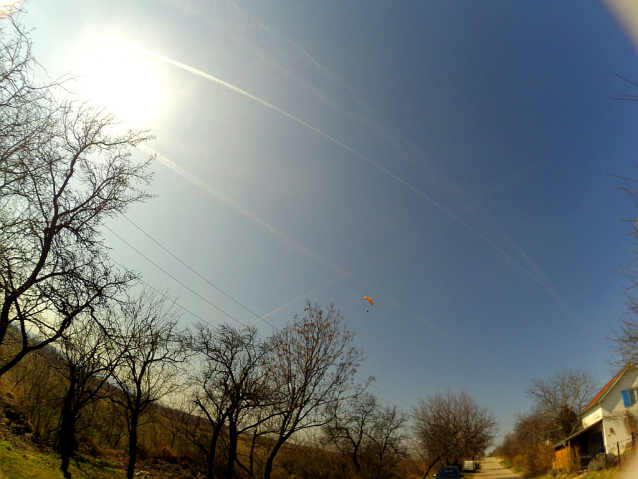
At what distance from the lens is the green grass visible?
9789 millimetres

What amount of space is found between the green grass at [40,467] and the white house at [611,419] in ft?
111

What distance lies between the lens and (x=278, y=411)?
1953 cm

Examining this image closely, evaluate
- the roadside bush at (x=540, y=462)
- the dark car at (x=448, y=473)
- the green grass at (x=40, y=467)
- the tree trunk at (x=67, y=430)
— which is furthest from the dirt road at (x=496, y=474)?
the tree trunk at (x=67, y=430)

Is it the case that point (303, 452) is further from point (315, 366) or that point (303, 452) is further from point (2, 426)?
point (2, 426)

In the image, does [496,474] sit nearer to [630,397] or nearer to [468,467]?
[468,467]

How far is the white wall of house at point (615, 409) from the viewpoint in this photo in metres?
30.9

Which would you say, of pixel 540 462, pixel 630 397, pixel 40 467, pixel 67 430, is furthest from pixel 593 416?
pixel 40 467

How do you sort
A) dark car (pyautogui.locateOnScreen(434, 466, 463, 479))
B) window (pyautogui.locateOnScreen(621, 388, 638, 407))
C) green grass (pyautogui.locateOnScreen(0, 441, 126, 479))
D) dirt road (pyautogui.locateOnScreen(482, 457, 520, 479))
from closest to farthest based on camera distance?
green grass (pyautogui.locateOnScreen(0, 441, 126, 479))
dark car (pyautogui.locateOnScreen(434, 466, 463, 479))
window (pyautogui.locateOnScreen(621, 388, 638, 407))
dirt road (pyautogui.locateOnScreen(482, 457, 520, 479))

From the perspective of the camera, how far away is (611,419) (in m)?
31.9

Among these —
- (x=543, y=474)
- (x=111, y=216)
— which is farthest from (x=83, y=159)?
(x=543, y=474)

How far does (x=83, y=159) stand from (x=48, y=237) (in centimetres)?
247

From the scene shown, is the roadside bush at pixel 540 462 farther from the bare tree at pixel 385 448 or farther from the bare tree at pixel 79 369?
the bare tree at pixel 79 369

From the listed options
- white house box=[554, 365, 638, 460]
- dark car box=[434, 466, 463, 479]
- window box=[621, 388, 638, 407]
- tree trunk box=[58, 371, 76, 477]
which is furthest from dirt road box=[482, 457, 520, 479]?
tree trunk box=[58, 371, 76, 477]

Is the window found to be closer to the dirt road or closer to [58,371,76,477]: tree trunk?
the dirt road
